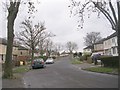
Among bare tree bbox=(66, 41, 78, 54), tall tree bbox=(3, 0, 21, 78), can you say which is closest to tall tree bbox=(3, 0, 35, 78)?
tall tree bbox=(3, 0, 21, 78)

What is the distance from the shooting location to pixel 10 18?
2552 cm

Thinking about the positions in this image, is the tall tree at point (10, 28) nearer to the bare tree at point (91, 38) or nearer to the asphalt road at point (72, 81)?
the asphalt road at point (72, 81)

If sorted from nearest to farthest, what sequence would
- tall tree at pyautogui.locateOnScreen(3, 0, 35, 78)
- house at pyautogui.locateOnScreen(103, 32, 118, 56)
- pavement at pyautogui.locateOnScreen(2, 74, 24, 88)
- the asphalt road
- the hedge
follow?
the asphalt road
pavement at pyautogui.locateOnScreen(2, 74, 24, 88)
tall tree at pyautogui.locateOnScreen(3, 0, 35, 78)
the hedge
house at pyautogui.locateOnScreen(103, 32, 118, 56)

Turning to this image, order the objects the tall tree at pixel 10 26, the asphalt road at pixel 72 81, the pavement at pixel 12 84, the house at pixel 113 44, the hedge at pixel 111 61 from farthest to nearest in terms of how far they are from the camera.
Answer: the house at pixel 113 44 < the hedge at pixel 111 61 < the tall tree at pixel 10 26 < the pavement at pixel 12 84 < the asphalt road at pixel 72 81

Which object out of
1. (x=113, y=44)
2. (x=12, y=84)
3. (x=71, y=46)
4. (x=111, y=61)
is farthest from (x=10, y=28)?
(x=71, y=46)

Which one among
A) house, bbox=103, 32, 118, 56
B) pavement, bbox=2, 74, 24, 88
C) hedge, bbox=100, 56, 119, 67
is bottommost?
pavement, bbox=2, 74, 24, 88

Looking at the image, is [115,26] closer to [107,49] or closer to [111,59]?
[111,59]

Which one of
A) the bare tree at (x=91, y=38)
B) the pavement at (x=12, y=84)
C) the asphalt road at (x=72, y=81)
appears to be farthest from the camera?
the bare tree at (x=91, y=38)

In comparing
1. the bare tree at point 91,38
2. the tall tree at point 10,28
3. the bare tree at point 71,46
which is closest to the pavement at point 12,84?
the tall tree at point 10,28

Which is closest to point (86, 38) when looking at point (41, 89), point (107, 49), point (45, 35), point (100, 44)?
point (100, 44)

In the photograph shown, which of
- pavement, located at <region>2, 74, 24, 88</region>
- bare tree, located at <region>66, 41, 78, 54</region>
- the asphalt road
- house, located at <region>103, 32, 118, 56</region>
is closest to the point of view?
the asphalt road

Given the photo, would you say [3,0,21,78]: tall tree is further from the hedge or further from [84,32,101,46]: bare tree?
[84,32,101,46]: bare tree

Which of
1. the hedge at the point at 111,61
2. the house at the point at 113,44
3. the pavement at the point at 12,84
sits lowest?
the pavement at the point at 12,84

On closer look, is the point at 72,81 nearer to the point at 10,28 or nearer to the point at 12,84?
the point at 12,84
